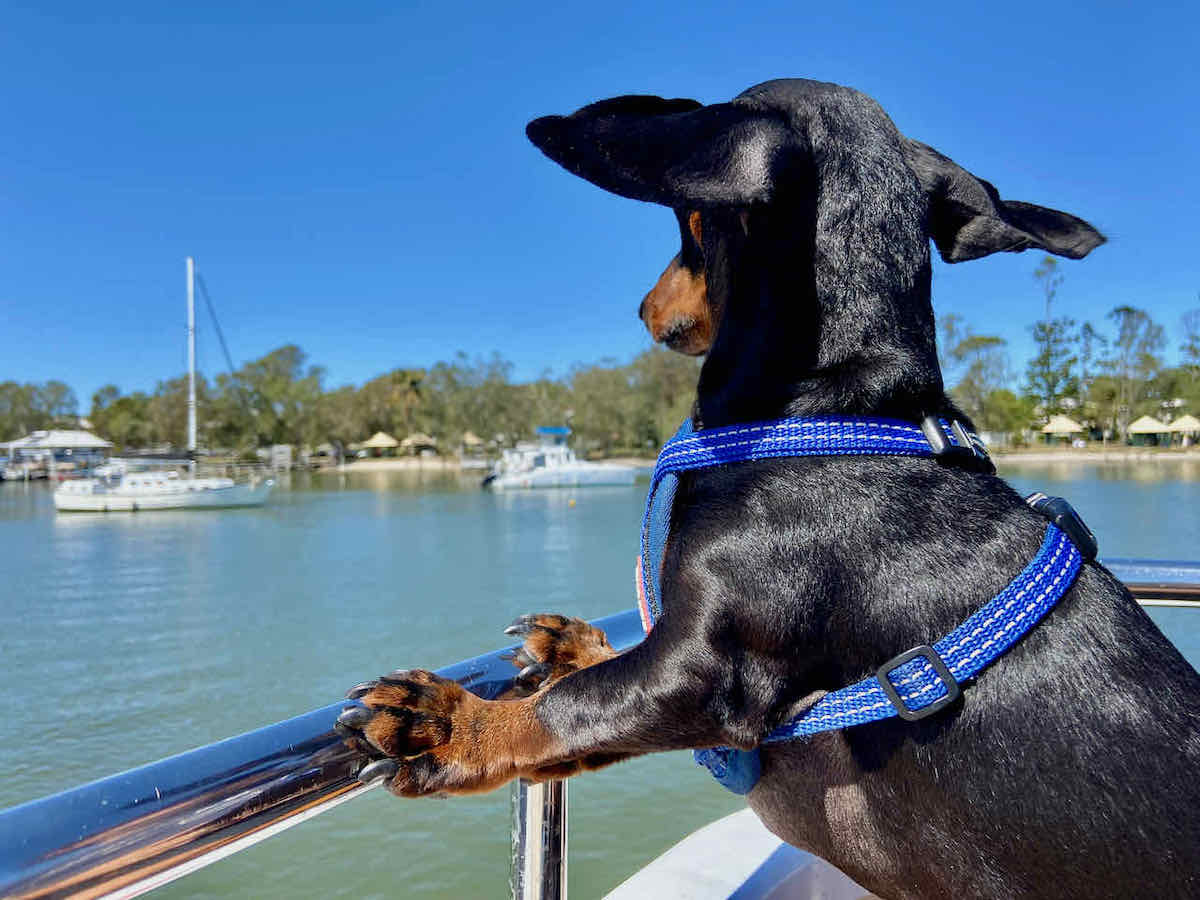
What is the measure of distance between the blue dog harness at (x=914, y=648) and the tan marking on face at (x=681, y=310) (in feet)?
0.65

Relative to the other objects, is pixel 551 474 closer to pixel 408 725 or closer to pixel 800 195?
pixel 800 195

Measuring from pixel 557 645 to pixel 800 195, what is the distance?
0.92m

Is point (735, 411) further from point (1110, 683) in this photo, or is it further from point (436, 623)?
point (436, 623)

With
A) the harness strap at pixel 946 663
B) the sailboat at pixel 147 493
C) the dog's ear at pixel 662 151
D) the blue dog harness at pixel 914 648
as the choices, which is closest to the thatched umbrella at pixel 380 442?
the sailboat at pixel 147 493

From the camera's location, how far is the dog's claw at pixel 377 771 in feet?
3.79

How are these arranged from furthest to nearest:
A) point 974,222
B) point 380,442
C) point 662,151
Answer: point 380,442
point 974,222
point 662,151

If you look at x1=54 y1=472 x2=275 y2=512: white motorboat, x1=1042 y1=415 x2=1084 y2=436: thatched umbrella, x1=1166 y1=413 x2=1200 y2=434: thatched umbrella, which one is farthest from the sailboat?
x1=1166 y1=413 x2=1200 y2=434: thatched umbrella

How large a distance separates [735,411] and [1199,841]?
85 centimetres

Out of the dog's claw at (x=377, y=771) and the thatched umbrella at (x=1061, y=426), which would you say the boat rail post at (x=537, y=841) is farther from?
the thatched umbrella at (x=1061, y=426)

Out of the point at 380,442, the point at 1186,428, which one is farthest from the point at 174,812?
the point at 380,442

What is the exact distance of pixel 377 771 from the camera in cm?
118

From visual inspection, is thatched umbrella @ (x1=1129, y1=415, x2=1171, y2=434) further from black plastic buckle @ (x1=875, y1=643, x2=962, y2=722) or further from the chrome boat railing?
the chrome boat railing

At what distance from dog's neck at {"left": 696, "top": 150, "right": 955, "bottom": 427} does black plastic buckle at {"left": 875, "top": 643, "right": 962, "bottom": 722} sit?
16.1 inches

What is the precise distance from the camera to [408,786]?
1.29m
